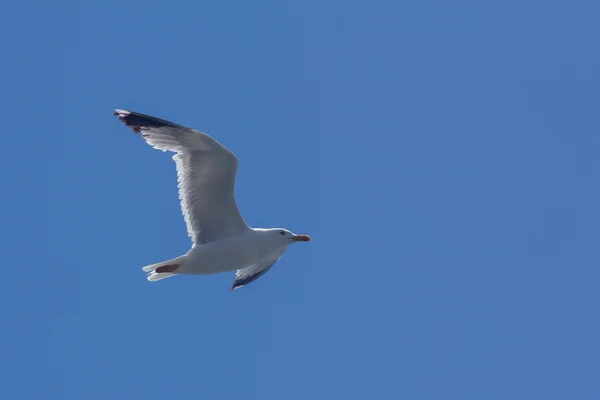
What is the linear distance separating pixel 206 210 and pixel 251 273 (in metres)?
1.40

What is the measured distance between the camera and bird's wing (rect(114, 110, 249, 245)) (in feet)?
63.0

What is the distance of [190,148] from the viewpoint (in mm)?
19250

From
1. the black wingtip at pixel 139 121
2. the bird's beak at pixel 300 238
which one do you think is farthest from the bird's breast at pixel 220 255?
the black wingtip at pixel 139 121

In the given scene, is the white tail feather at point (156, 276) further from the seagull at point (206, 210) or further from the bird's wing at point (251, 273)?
the bird's wing at point (251, 273)

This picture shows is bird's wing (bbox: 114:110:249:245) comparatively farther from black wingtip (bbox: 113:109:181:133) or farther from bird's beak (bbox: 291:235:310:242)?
bird's beak (bbox: 291:235:310:242)

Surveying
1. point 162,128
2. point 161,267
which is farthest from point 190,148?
point 161,267

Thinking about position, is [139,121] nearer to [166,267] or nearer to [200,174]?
[200,174]

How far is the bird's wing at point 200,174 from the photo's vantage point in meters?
19.2

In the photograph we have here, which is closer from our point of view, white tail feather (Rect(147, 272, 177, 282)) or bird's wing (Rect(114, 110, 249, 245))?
bird's wing (Rect(114, 110, 249, 245))

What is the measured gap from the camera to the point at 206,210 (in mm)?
19734

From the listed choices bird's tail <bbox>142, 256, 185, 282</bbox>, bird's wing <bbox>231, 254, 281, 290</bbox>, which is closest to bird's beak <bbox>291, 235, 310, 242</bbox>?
bird's wing <bbox>231, 254, 281, 290</bbox>

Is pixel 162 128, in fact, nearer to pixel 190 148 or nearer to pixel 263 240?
pixel 190 148

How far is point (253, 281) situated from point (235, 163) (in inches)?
83.7

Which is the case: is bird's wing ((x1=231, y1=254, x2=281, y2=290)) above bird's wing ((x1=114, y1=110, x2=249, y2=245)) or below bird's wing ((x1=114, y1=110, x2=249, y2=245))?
below
